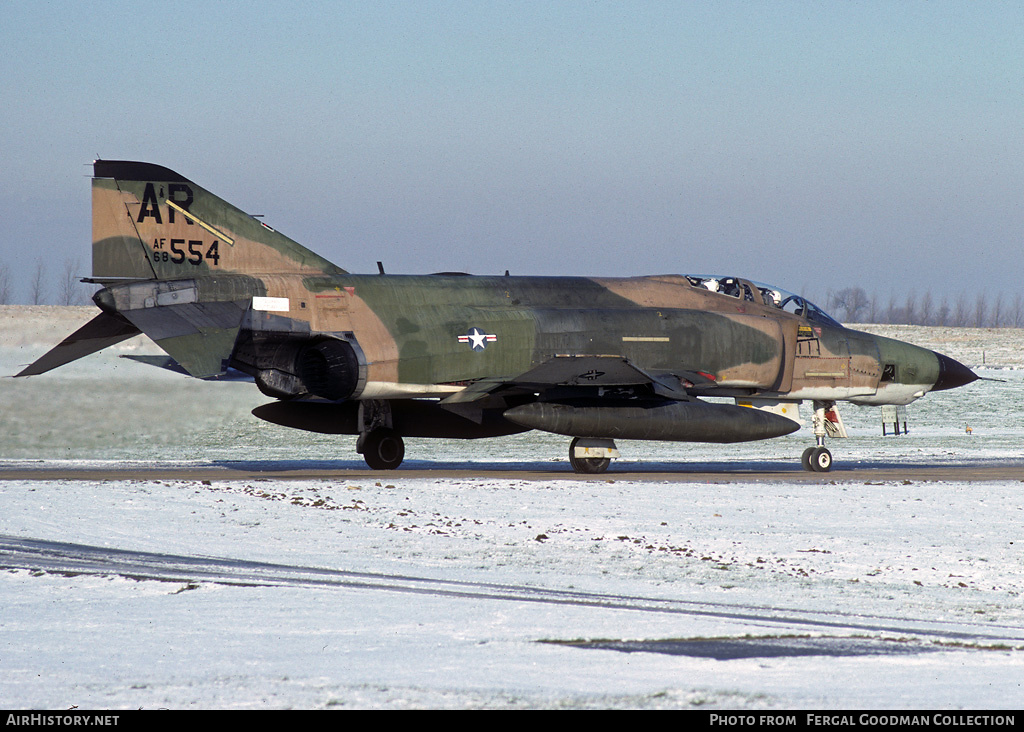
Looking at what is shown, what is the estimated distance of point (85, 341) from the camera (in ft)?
59.6

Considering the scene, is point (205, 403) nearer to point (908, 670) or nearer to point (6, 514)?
point (6, 514)

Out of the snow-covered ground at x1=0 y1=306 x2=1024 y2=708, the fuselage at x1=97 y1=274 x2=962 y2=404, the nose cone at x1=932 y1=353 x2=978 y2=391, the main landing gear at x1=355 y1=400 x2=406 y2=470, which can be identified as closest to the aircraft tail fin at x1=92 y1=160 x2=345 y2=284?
the fuselage at x1=97 y1=274 x2=962 y2=404

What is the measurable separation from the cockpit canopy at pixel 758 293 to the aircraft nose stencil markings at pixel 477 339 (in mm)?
4827

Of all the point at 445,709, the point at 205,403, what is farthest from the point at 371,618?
the point at 205,403

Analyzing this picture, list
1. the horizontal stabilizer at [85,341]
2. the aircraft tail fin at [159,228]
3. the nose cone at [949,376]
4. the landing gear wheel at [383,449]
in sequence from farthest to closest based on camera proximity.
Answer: the nose cone at [949,376] < the landing gear wheel at [383,449] < the horizontal stabilizer at [85,341] < the aircraft tail fin at [159,228]

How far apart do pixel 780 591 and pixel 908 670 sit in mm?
2857

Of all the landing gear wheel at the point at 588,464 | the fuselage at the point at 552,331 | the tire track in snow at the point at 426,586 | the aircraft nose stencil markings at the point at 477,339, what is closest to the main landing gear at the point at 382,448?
the fuselage at the point at 552,331

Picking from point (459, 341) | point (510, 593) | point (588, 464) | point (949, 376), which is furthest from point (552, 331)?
point (510, 593)

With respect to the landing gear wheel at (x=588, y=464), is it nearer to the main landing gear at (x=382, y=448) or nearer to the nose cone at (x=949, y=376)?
the main landing gear at (x=382, y=448)

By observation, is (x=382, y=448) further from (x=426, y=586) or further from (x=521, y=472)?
(x=426, y=586)

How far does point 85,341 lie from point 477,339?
21.9ft

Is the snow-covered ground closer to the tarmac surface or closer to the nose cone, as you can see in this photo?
the tarmac surface

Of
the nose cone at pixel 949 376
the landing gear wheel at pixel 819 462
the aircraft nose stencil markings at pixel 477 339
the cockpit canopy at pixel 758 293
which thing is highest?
the cockpit canopy at pixel 758 293

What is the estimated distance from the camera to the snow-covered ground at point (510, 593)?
17.9 feet
